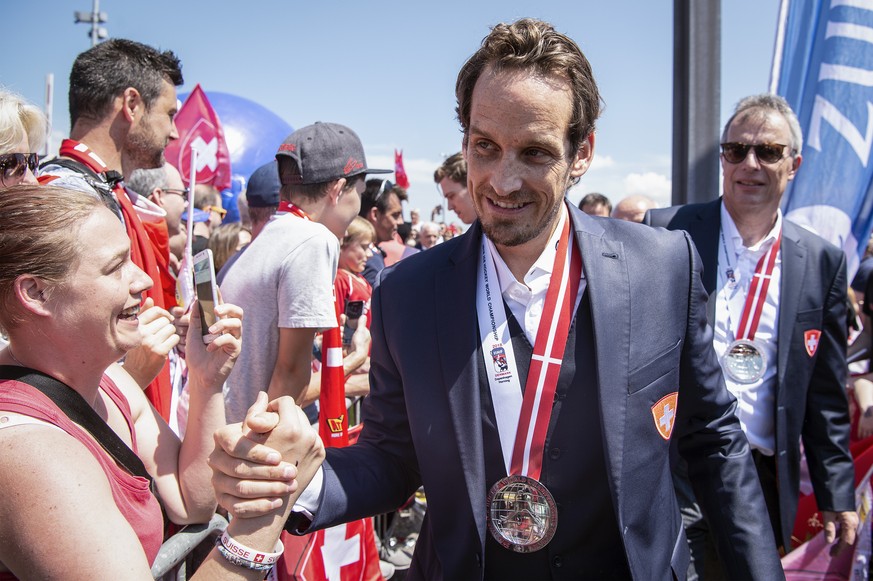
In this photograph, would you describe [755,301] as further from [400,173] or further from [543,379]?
[400,173]

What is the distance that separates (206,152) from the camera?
28.1ft

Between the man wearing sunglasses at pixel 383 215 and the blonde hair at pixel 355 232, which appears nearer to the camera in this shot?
the blonde hair at pixel 355 232

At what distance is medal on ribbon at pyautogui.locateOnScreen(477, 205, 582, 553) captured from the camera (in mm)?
1768

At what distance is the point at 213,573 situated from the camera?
57.1 inches

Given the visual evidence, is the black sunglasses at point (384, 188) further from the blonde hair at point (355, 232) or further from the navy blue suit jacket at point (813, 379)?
the navy blue suit jacket at point (813, 379)

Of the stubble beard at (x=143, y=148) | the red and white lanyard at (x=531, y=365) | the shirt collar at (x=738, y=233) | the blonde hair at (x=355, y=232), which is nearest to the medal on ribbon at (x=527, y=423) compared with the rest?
the red and white lanyard at (x=531, y=365)

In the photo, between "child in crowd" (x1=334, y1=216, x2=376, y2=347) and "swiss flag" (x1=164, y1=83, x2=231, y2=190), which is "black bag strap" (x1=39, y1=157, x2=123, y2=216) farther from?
"swiss flag" (x1=164, y1=83, x2=231, y2=190)

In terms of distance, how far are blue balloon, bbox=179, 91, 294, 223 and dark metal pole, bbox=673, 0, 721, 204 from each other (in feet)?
35.9

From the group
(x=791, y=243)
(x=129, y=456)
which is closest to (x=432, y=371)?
(x=129, y=456)

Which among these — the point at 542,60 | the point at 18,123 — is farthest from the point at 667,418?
the point at 18,123

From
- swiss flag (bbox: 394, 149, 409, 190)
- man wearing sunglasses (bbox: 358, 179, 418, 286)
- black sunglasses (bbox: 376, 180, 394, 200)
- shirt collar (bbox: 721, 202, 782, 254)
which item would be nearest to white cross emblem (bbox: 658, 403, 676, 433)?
shirt collar (bbox: 721, 202, 782, 254)

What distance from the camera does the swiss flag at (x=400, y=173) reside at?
48.4 ft

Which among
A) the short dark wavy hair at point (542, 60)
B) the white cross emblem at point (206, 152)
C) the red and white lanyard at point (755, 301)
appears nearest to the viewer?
the short dark wavy hair at point (542, 60)

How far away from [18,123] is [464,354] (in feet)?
6.51
